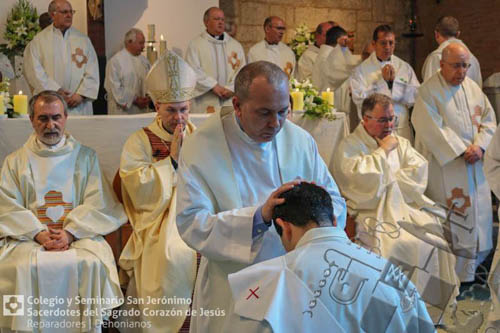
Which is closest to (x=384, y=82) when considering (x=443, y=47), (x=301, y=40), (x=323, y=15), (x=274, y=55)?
(x=443, y=47)

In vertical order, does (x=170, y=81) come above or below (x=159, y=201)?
above

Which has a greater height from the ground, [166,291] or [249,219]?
[249,219]

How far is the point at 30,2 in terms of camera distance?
8922mm

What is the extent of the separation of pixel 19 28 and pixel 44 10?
1.85 ft

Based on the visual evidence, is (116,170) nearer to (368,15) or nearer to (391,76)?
(391,76)

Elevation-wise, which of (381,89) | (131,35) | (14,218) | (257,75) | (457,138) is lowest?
(14,218)

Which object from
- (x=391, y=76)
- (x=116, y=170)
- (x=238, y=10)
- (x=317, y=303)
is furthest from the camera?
(x=238, y=10)

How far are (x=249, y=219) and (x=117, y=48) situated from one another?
6662 millimetres

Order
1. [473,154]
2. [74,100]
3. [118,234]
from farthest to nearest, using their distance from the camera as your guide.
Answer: [74,100] → [473,154] → [118,234]

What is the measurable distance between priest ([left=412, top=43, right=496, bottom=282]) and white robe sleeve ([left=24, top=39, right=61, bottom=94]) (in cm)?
373

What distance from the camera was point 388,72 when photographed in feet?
24.8

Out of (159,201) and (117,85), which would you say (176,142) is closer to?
(159,201)

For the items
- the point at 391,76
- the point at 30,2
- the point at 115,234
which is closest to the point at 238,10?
the point at 30,2

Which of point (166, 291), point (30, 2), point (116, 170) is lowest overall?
point (166, 291)
